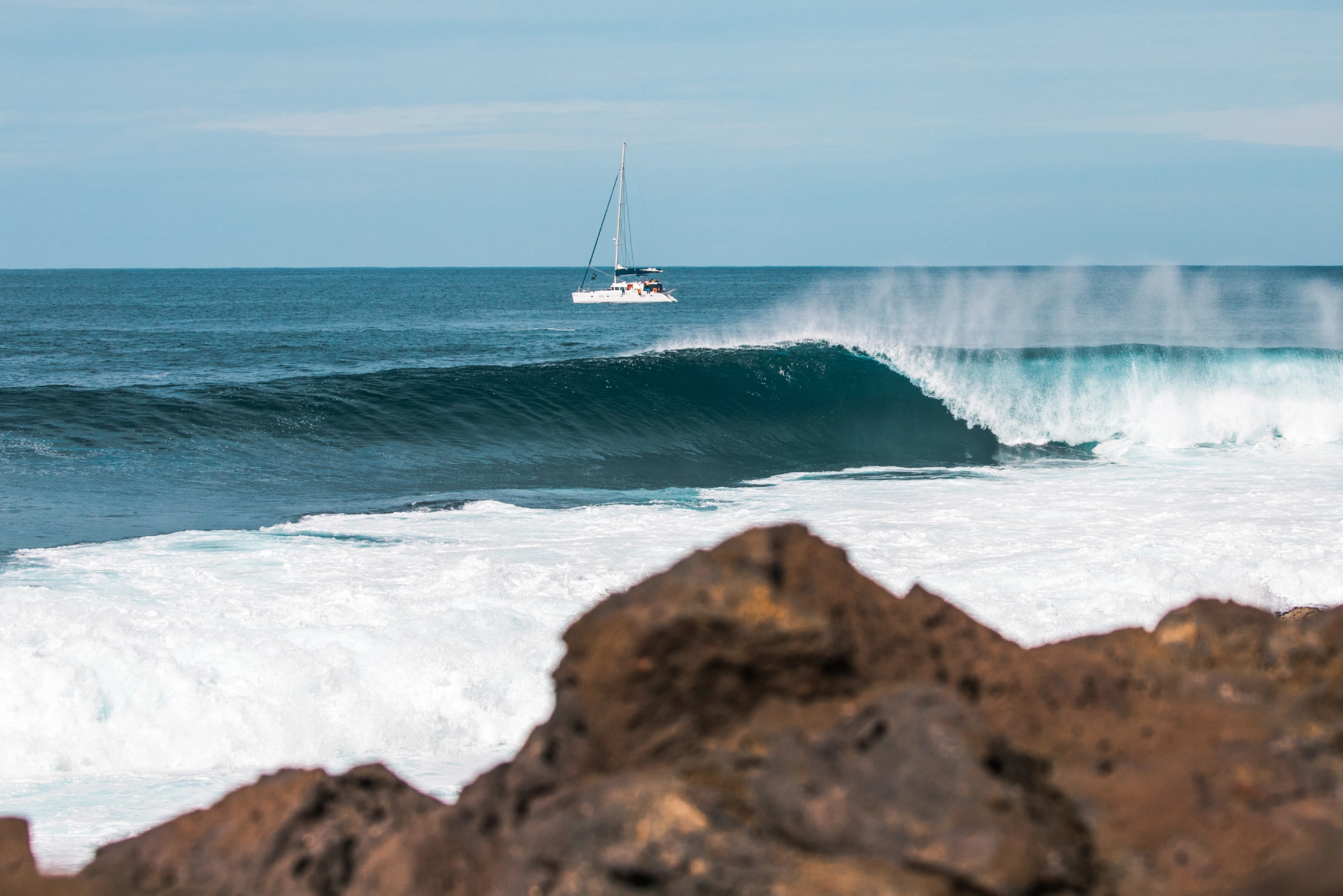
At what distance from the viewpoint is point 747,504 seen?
12672mm

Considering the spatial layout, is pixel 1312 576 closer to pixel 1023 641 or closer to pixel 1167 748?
pixel 1023 641

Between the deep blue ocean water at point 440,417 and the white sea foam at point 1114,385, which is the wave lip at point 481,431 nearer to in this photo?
the deep blue ocean water at point 440,417

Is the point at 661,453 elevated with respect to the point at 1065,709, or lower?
lower

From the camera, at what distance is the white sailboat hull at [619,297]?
70.1m

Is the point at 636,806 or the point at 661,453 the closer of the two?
the point at 636,806

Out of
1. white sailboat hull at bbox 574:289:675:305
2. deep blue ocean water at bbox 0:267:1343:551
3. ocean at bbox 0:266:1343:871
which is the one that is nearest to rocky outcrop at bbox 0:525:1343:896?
ocean at bbox 0:266:1343:871

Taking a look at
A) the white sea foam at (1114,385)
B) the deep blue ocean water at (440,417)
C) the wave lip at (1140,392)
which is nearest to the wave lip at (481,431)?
the deep blue ocean water at (440,417)

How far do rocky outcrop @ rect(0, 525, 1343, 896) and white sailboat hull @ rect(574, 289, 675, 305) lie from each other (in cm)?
6798

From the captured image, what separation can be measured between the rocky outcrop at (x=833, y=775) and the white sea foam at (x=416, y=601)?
7.34 feet

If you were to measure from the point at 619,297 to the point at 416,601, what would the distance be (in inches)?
2504

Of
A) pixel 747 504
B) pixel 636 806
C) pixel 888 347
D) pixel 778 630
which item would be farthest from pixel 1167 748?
pixel 888 347

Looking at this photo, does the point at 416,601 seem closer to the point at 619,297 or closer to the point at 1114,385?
the point at 1114,385

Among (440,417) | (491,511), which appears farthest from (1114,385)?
(491,511)

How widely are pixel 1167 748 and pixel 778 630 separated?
88 centimetres
